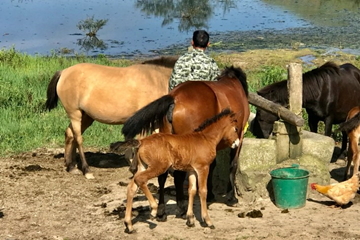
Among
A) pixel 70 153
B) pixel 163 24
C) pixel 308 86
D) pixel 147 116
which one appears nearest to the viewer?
pixel 147 116

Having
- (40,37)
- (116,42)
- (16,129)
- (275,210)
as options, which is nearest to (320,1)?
(116,42)

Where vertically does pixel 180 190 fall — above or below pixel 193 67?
below

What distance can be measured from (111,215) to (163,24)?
835 inches

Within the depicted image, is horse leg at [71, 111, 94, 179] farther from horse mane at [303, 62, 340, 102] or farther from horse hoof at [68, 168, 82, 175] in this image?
horse mane at [303, 62, 340, 102]

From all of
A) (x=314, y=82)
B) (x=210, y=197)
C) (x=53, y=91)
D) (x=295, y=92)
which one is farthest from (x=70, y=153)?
(x=314, y=82)

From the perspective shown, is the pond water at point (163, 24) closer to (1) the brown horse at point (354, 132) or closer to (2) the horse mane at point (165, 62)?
(2) the horse mane at point (165, 62)

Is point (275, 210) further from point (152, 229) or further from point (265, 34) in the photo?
point (265, 34)

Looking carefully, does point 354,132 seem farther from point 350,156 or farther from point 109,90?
point 109,90

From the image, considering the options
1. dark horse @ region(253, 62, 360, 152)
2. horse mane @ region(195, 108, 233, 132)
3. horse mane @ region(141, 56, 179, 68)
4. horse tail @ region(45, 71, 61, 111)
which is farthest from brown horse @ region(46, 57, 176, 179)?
horse mane @ region(195, 108, 233, 132)

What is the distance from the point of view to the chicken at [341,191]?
7.43 m

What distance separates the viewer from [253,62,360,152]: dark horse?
9.80 m

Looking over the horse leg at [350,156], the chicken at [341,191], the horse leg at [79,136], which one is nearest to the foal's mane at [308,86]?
the horse leg at [350,156]

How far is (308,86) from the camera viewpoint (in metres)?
9.91

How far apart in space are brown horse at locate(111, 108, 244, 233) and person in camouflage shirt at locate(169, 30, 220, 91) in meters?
0.92
